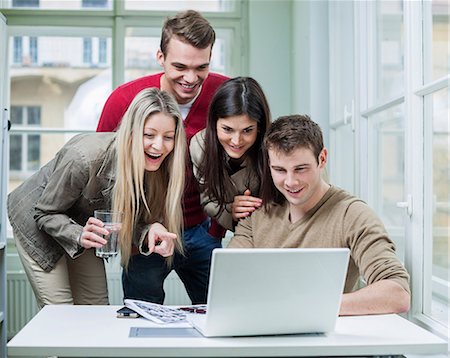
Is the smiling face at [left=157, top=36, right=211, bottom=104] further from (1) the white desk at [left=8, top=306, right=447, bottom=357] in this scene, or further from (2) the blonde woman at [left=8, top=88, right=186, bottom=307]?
(1) the white desk at [left=8, top=306, right=447, bottom=357]

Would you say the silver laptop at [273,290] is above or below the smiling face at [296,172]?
below

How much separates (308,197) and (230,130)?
0.34 metres

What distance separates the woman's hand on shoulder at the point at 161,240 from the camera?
6.59 feet

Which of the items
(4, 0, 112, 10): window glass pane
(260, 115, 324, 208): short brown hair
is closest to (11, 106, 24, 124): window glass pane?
(4, 0, 112, 10): window glass pane

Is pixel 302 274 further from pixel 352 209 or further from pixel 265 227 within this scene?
pixel 265 227

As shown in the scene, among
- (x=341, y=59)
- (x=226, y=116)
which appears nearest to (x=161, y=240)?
(x=226, y=116)

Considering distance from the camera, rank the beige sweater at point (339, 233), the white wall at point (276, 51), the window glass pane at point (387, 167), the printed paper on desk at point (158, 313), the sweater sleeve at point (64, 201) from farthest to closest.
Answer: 1. the white wall at point (276, 51)
2. the window glass pane at point (387, 167)
3. the sweater sleeve at point (64, 201)
4. the beige sweater at point (339, 233)
5. the printed paper on desk at point (158, 313)

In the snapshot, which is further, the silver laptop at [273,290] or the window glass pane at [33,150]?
the window glass pane at [33,150]

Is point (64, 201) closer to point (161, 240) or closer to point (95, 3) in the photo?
point (161, 240)

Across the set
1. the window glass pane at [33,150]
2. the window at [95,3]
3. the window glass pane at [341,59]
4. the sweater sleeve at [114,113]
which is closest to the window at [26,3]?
the window at [95,3]

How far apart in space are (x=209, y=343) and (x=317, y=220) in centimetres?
68

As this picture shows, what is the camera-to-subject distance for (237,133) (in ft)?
7.07

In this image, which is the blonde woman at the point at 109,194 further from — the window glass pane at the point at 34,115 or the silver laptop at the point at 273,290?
the window glass pane at the point at 34,115

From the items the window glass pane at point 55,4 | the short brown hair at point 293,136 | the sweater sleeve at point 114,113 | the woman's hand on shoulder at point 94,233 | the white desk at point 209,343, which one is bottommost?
the white desk at point 209,343
